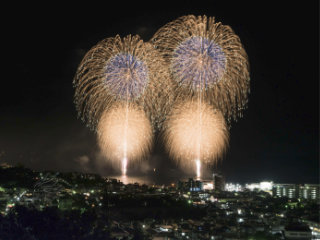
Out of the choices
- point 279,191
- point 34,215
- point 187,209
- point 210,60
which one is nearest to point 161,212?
point 187,209

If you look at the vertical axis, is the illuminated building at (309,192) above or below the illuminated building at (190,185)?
below

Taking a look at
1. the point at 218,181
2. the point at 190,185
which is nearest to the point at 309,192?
the point at 218,181

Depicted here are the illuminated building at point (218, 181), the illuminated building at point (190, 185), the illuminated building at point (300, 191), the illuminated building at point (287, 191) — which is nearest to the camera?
the illuminated building at point (190, 185)

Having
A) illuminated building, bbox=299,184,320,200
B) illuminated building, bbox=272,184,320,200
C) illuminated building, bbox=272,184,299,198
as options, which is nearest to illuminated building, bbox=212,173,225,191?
illuminated building, bbox=272,184,320,200

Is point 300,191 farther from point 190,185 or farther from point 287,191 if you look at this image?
point 190,185

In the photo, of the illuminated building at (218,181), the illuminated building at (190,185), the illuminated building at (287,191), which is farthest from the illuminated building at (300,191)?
the illuminated building at (190,185)

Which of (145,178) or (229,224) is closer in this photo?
(229,224)

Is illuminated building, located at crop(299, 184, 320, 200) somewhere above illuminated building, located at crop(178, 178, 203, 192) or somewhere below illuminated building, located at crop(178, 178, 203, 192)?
below

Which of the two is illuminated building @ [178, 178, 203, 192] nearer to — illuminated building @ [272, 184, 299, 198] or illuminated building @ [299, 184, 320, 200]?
illuminated building @ [272, 184, 299, 198]

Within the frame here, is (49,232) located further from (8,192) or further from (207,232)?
(8,192)

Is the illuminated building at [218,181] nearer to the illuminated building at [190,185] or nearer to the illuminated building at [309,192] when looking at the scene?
the illuminated building at [190,185]

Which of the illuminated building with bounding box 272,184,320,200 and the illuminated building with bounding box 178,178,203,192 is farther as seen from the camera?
the illuminated building with bounding box 272,184,320,200
